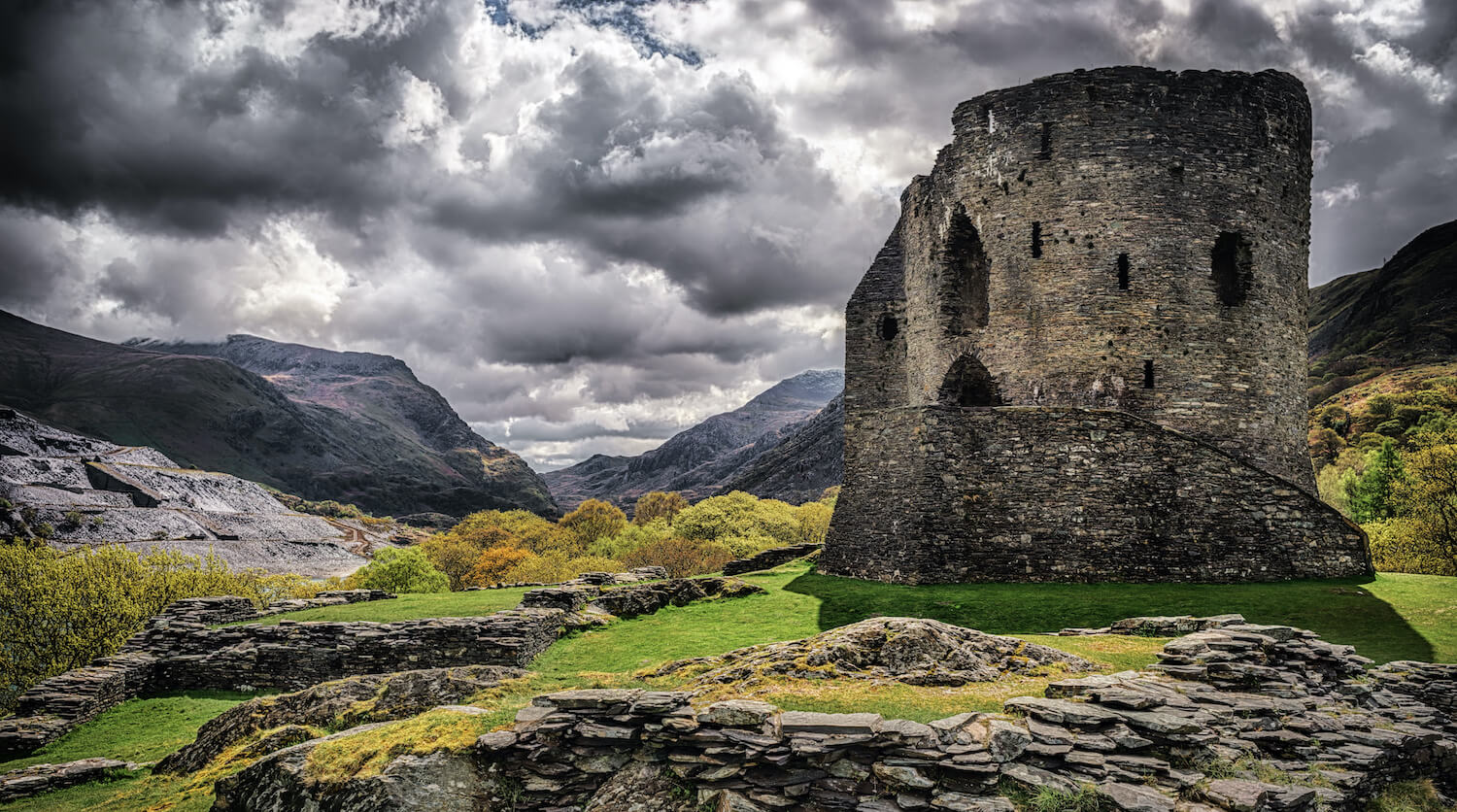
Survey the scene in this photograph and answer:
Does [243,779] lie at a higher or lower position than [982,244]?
lower

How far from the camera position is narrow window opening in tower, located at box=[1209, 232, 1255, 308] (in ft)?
74.3

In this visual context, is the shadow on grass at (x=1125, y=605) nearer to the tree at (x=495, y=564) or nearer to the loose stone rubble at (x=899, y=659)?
the loose stone rubble at (x=899, y=659)

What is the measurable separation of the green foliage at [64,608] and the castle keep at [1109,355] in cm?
2799

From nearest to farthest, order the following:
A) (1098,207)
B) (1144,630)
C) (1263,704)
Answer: (1263,704) < (1144,630) < (1098,207)

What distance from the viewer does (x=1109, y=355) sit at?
2231 centimetres

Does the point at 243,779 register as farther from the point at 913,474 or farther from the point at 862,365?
the point at 862,365

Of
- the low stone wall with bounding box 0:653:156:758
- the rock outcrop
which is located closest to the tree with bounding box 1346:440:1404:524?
the low stone wall with bounding box 0:653:156:758

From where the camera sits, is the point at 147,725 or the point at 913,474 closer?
the point at 147,725

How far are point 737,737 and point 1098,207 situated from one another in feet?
70.0

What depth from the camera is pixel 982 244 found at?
25156 millimetres

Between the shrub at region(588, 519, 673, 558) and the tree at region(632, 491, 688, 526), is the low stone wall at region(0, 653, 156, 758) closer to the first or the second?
the shrub at region(588, 519, 673, 558)

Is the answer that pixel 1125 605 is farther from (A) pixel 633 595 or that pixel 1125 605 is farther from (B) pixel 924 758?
(A) pixel 633 595

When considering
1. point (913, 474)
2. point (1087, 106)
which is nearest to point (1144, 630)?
point (913, 474)

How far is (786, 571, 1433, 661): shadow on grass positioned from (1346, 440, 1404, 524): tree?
99.7ft
